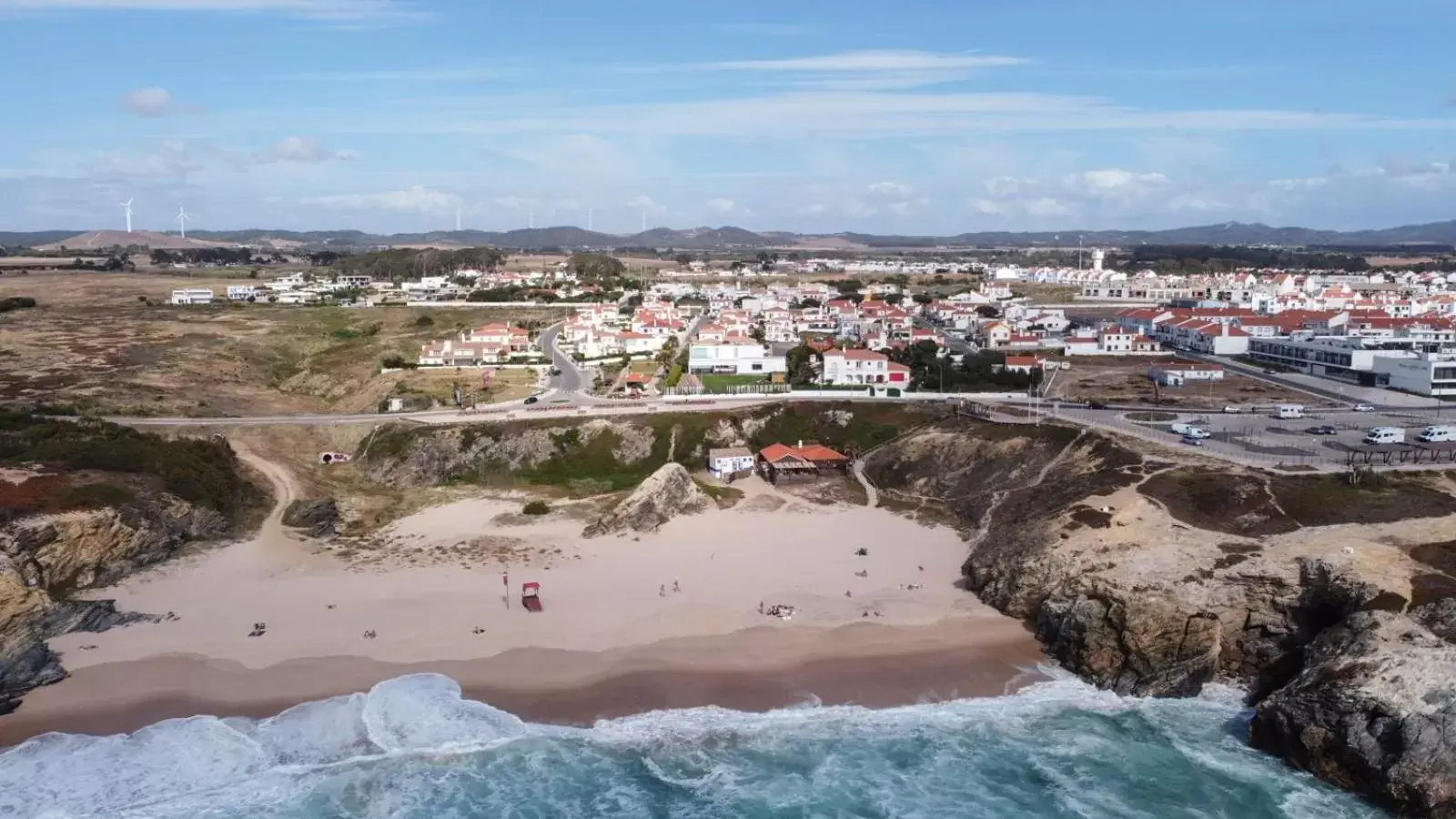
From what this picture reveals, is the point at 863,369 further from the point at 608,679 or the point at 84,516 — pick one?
the point at 84,516

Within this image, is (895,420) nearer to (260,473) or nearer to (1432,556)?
(1432,556)

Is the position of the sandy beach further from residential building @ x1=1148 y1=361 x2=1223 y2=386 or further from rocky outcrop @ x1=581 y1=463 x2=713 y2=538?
residential building @ x1=1148 y1=361 x2=1223 y2=386

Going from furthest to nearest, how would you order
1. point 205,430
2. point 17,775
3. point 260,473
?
point 205,430 < point 260,473 < point 17,775

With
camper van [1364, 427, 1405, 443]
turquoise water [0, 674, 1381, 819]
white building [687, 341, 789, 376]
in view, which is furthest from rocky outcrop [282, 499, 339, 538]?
camper van [1364, 427, 1405, 443]

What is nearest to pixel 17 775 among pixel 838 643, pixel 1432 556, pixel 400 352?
pixel 838 643

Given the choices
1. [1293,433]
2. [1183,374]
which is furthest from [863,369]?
[1293,433]

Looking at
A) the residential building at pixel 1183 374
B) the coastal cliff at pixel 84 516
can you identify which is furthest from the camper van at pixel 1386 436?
the coastal cliff at pixel 84 516

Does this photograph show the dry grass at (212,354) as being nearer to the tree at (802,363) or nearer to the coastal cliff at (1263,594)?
the tree at (802,363)
